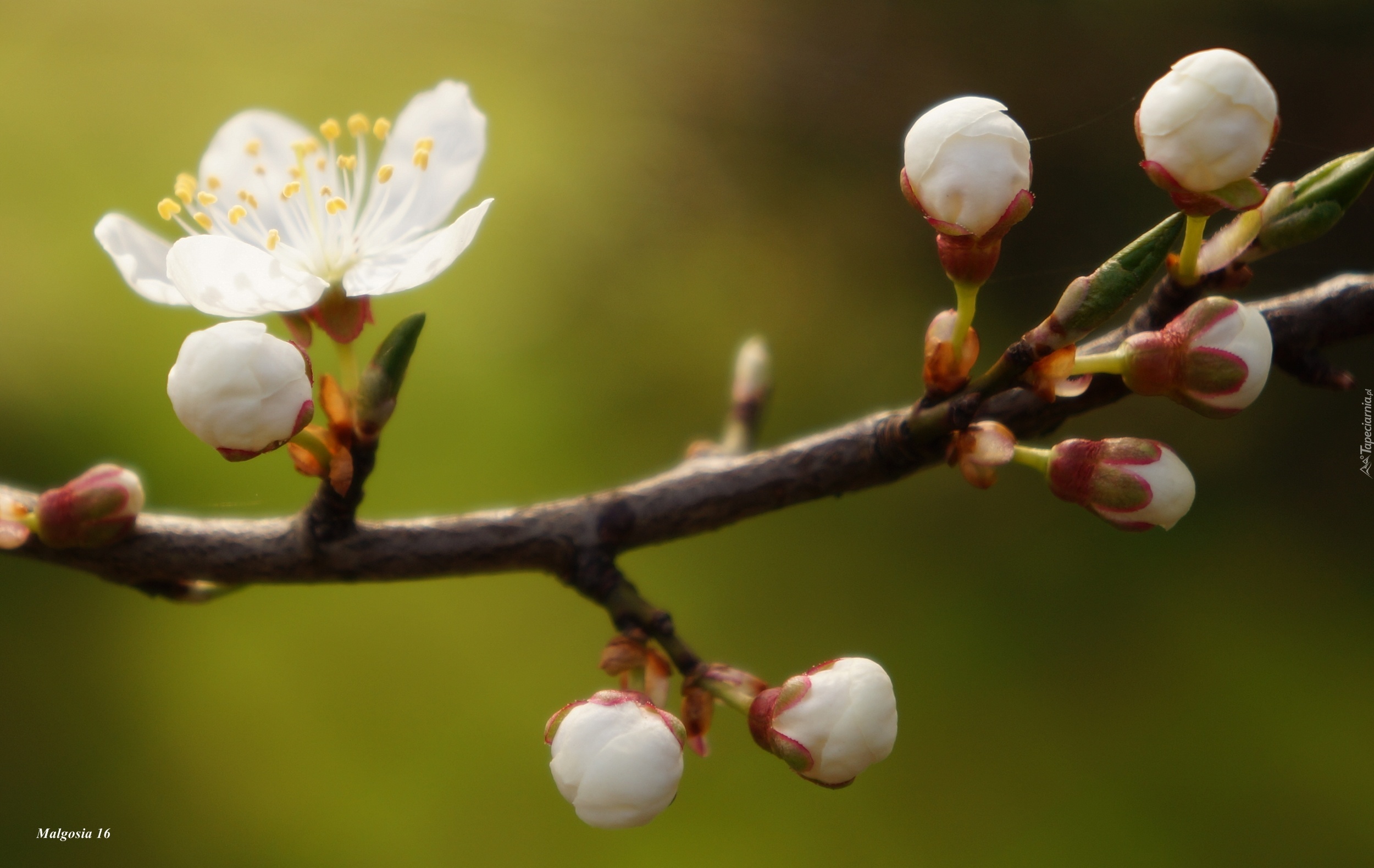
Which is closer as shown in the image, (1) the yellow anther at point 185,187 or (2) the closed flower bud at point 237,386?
(2) the closed flower bud at point 237,386

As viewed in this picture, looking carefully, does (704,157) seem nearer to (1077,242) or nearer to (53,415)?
(1077,242)

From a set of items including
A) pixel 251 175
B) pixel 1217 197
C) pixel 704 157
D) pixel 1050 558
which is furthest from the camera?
pixel 704 157

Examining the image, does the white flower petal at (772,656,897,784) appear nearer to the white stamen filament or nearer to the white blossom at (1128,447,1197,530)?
the white blossom at (1128,447,1197,530)

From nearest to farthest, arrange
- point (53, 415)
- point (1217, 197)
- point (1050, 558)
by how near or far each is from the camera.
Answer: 1. point (1217, 197)
2. point (53, 415)
3. point (1050, 558)

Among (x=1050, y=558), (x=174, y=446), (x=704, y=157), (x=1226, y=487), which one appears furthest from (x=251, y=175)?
(x=1226, y=487)

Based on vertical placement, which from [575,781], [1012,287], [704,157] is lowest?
[575,781]

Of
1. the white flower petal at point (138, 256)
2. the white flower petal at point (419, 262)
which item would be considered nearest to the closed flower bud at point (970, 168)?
the white flower petal at point (419, 262)

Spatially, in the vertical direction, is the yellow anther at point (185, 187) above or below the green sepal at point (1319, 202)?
above

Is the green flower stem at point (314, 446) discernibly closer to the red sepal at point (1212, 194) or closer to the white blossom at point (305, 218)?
the white blossom at point (305, 218)
